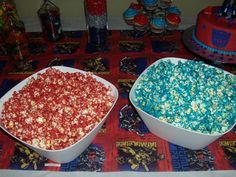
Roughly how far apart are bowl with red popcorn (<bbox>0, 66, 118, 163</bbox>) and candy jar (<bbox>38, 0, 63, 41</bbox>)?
2.00ft

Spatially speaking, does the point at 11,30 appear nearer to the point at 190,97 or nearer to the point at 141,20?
the point at 141,20

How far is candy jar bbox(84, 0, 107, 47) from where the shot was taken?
153 cm

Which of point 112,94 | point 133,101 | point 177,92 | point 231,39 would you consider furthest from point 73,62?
point 231,39

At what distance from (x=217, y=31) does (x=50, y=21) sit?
107 centimetres

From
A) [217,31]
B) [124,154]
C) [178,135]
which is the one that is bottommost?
[124,154]

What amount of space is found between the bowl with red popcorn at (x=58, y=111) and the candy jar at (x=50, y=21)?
611mm

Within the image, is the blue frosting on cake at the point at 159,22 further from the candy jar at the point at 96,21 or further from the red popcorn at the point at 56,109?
the red popcorn at the point at 56,109

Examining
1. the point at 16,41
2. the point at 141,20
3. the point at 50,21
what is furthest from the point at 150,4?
the point at 16,41

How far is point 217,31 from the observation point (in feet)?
4.27

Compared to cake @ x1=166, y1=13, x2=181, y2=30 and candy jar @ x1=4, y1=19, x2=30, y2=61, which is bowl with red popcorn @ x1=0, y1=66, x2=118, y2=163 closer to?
candy jar @ x1=4, y1=19, x2=30, y2=61

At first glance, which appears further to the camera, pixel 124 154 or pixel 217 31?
pixel 217 31

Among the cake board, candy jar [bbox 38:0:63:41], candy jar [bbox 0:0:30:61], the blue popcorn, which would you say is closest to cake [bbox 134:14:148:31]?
the cake board

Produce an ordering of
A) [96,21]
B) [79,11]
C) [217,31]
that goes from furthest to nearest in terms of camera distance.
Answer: [79,11] → [96,21] → [217,31]

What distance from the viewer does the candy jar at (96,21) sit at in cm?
153
